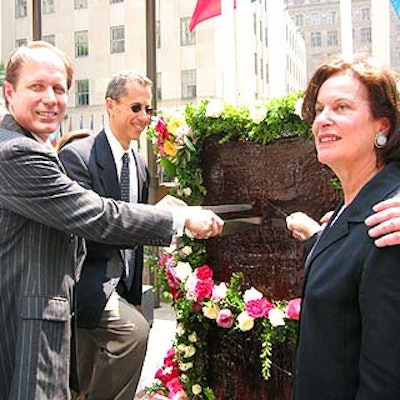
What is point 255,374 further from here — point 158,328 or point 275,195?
point 158,328

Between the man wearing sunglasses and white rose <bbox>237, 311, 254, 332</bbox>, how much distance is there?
442mm

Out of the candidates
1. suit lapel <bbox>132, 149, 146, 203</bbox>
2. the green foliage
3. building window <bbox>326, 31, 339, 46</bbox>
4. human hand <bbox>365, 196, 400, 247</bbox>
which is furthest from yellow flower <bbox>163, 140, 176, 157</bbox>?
building window <bbox>326, 31, 339, 46</bbox>

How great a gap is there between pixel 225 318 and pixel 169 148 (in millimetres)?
892

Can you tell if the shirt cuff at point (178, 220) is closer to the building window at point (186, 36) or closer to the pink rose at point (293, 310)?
the pink rose at point (293, 310)

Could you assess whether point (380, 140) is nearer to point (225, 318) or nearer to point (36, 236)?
point (36, 236)

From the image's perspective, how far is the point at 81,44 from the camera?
103ft

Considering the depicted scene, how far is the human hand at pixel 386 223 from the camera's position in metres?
1.39

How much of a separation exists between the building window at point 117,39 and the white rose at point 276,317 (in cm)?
2845

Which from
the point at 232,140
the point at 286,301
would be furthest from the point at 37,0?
the point at 286,301

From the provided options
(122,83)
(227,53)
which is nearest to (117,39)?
(227,53)

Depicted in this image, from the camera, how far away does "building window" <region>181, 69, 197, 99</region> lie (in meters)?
29.0

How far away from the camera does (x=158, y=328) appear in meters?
6.37

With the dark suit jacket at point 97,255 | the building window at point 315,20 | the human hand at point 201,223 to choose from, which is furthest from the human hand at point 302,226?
the building window at point 315,20

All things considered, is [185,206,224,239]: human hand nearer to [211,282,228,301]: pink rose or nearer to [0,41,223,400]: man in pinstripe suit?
[0,41,223,400]: man in pinstripe suit
